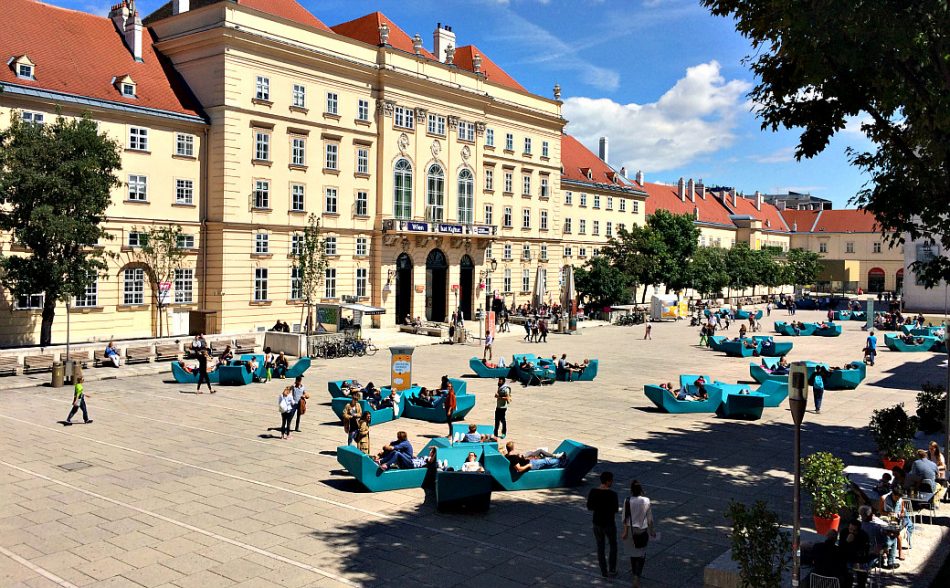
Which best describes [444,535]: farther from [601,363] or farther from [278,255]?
[278,255]

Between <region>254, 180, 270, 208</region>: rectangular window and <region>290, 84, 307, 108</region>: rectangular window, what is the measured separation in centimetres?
Result: 502

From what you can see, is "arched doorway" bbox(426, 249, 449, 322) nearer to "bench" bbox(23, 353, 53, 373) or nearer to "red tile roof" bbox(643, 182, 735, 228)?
"bench" bbox(23, 353, 53, 373)

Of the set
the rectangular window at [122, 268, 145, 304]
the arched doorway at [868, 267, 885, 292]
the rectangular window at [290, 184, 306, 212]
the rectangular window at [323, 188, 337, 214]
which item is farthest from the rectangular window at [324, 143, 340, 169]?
the arched doorway at [868, 267, 885, 292]

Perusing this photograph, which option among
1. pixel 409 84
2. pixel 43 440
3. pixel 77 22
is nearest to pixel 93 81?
pixel 77 22

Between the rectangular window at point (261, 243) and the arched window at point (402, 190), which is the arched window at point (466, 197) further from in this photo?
the rectangular window at point (261, 243)

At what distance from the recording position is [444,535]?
42.9 feet

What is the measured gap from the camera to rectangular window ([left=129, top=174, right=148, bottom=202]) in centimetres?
3916

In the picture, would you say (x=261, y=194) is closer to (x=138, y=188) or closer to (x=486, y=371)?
(x=138, y=188)

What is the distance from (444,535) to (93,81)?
1388 inches

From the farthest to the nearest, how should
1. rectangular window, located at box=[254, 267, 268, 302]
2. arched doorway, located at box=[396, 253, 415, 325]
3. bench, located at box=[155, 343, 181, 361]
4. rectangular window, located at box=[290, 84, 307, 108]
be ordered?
arched doorway, located at box=[396, 253, 415, 325]
rectangular window, located at box=[290, 84, 307, 108]
rectangular window, located at box=[254, 267, 268, 302]
bench, located at box=[155, 343, 181, 361]

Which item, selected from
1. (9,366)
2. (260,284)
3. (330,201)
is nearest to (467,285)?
(330,201)

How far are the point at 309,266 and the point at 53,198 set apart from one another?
14950mm

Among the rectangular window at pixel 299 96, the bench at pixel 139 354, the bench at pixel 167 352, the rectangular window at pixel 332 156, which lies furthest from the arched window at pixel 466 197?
the bench at pixel 139 354

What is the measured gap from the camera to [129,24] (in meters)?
43.6
